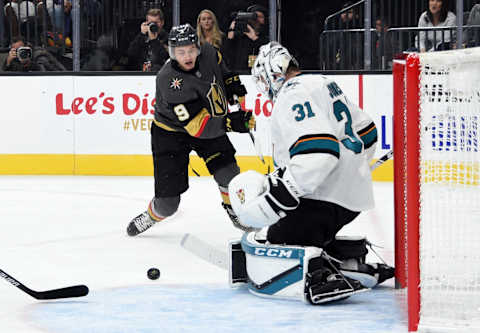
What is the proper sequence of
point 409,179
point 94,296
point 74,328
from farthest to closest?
point 94,296 → point 74,328 → point 409,179

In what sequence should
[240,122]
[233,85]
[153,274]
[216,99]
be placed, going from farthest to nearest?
[233,85] < [216,99] < [240,122] < [153,274]

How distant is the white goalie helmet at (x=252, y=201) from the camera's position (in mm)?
2396

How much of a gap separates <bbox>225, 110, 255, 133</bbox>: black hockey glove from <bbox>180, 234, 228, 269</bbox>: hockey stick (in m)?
0.63

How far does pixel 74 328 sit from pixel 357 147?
0.92 meters

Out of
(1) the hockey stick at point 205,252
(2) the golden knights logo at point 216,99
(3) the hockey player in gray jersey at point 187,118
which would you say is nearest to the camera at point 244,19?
(3) the hockey player in gray jersey at point 187,118

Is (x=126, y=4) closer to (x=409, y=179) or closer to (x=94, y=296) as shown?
(x=94, y=296)

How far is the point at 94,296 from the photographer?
2658mm

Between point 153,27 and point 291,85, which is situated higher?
point 153,27

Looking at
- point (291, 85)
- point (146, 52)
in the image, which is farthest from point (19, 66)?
point (291, 85)

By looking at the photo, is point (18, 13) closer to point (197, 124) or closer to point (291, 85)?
point (197, 124)

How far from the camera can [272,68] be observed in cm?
255

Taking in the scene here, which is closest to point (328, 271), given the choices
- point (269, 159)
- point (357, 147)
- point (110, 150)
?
point (357, 147)

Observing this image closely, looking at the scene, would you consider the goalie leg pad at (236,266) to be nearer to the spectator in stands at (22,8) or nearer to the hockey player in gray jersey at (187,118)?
the hockey player in gray jersey at (187,118)

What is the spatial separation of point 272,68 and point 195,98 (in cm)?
111
